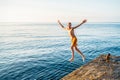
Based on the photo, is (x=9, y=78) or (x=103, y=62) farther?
(x=9, y=78)

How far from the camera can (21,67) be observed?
84.0 ft

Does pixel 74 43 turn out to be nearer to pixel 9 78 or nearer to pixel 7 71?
pixel 9 78

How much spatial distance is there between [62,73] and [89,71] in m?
8.80

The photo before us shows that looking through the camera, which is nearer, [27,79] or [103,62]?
[103,62]

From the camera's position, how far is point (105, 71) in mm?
13062

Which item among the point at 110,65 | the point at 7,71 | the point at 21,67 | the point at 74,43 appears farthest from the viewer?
the point at 21,67

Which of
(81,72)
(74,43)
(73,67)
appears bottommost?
(73,67)

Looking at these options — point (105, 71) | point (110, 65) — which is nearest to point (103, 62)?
point (110, 65)

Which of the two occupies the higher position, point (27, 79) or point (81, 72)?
point (81, 72)

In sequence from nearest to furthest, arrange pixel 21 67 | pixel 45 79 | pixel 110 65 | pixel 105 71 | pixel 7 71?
1. pixel 105 71
2. pixel 110 65
3. pixel 45 79
4. pixel 7 71
5. pixel 21 67

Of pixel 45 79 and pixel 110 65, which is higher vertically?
pixel 110 65

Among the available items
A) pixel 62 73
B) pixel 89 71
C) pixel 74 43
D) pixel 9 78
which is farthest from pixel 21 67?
pixel 89 71

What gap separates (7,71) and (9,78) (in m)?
3.18

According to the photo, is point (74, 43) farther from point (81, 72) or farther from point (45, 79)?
point (45, 79)
